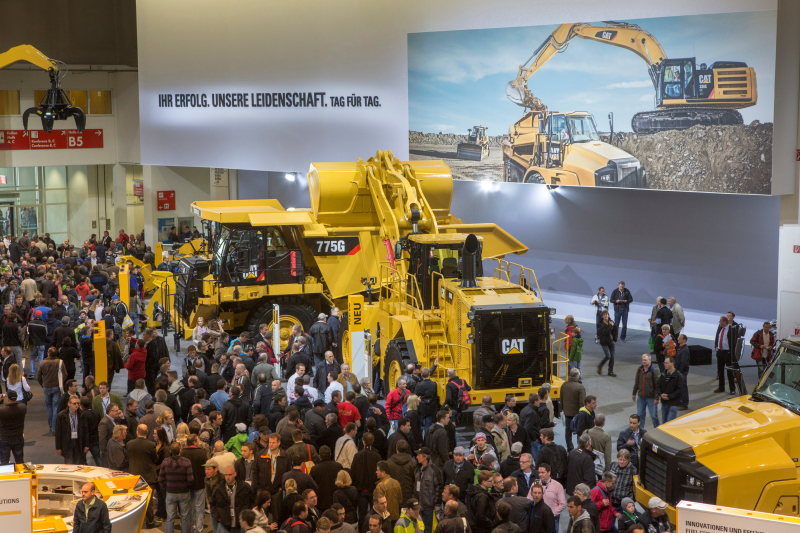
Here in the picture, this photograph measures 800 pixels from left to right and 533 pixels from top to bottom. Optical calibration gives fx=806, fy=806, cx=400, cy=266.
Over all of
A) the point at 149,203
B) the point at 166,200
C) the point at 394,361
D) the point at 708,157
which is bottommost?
the point at 394,361

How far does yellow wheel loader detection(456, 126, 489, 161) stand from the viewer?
20609 mm

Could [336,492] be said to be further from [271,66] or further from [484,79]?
[271,66]

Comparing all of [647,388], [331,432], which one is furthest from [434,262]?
[331,432]

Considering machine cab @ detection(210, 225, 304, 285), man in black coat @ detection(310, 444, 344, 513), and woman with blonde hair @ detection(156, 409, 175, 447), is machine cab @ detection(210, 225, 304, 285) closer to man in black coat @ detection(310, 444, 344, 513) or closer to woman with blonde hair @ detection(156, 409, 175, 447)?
woman with blonde hair @ detection(156, 409, 175, 447)

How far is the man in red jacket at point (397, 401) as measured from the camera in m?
11.7

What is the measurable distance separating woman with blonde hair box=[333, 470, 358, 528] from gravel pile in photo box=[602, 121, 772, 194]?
36.2ft

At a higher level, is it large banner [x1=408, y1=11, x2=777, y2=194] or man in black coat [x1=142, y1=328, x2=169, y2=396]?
large banner [x1=408, y1=11, x2=777, y2=194]

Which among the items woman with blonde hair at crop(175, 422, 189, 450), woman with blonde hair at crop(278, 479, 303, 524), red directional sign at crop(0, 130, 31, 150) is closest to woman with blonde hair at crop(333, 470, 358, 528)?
woman with blonde hair at crop(278, 479, 303, 524)

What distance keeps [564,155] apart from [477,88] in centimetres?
320

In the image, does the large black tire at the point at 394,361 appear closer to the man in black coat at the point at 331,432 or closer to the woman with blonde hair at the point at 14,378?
the man in black coat at the point at 331,432

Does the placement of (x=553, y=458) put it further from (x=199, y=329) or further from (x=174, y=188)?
(x=174, y=188)

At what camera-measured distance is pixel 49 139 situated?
110 ft

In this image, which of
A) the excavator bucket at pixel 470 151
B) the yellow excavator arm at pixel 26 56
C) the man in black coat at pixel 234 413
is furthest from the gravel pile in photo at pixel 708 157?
the yellow excavator arm at pixel 26 56

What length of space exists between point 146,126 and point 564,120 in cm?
1760
